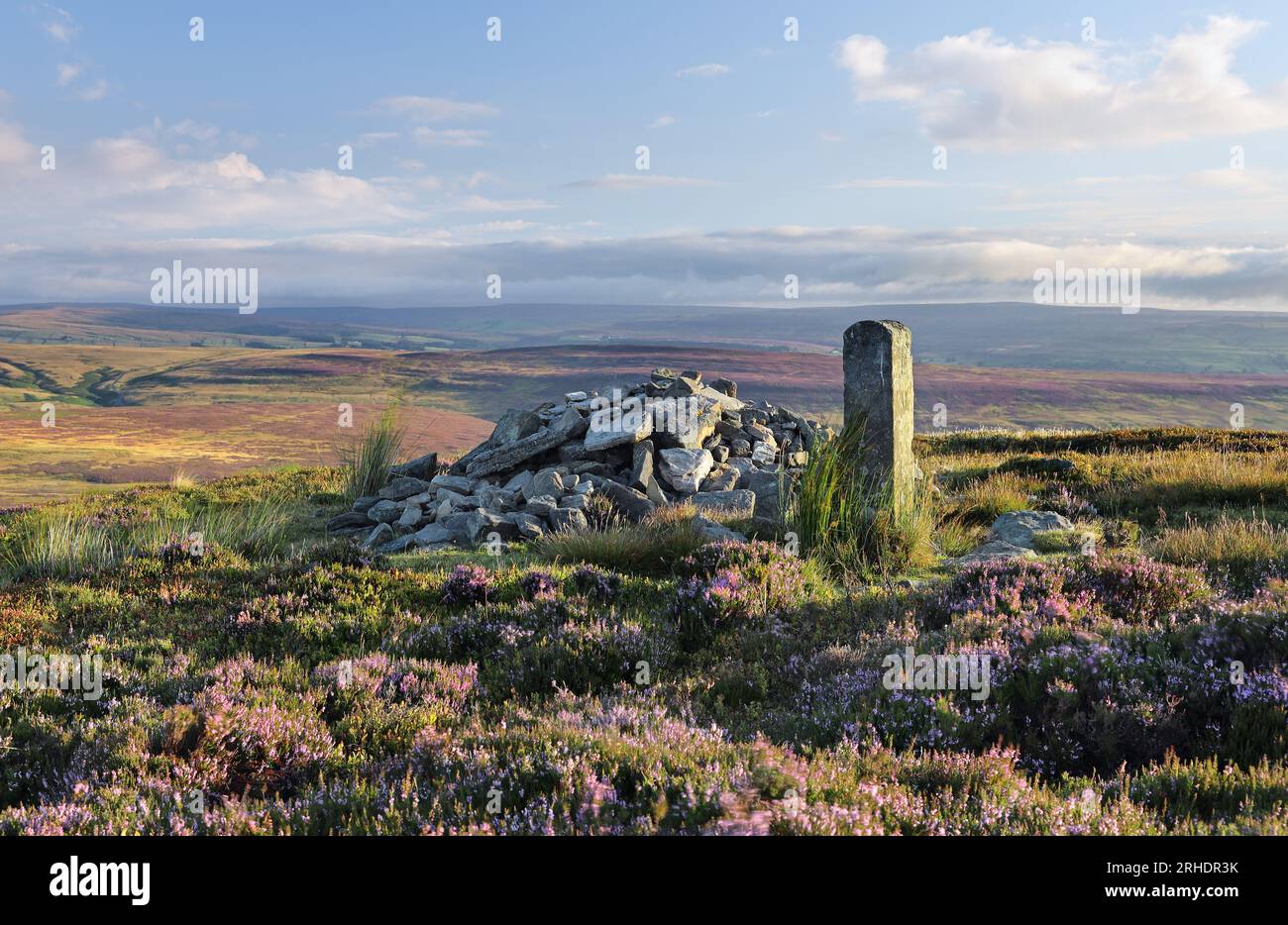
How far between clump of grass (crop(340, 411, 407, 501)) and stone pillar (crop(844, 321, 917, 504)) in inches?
420

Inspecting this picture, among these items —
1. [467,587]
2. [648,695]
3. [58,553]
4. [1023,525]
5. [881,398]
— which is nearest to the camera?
[648,695]

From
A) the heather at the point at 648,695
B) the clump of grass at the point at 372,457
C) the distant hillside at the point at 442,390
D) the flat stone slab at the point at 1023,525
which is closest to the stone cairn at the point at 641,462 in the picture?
the clump of grass at the point at 372,457

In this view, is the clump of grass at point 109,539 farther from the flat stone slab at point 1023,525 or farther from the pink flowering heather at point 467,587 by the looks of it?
the flat stone slab at point 1023,525

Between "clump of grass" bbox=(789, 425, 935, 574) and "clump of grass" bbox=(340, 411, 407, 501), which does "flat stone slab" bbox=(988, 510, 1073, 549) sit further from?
"clump of grass" bbox=(340, 411, 407, 501)

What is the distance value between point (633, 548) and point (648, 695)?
180 inches

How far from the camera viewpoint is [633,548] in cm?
1086

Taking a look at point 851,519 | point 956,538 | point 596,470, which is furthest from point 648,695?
point 596,470

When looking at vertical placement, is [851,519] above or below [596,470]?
below

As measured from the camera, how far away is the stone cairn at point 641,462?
1224cm

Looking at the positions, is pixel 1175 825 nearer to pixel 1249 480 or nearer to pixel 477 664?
pixel 477 664

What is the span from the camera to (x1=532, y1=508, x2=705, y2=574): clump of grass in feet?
Answer: 35.1

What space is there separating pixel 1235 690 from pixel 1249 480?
1157 centimetres

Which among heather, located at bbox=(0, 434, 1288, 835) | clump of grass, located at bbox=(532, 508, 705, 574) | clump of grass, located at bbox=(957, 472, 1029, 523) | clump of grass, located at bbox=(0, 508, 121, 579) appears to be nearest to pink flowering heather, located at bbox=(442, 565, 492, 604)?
heather, located at bbox=(0, 434, 1288, 835)

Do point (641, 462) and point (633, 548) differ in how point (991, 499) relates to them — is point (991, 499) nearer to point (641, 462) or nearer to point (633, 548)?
point (641, 462)
